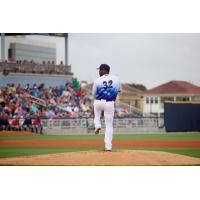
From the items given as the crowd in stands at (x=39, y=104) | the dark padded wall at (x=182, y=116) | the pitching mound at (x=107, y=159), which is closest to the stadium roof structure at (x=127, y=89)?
the crowd in stands at (x=39, y=104)

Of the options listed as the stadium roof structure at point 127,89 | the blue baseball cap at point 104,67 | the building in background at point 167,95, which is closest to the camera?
the blue baseball cap at point 104,67

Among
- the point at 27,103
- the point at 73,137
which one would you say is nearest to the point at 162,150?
the point at 73,137

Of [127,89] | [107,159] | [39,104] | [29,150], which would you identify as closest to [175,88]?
[127,89]

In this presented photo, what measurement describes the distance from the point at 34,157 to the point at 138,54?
127 inches

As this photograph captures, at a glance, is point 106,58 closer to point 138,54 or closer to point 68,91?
point 138,54

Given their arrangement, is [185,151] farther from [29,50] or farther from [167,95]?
[29,50]

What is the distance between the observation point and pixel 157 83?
525 inches

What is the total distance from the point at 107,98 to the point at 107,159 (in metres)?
1.23

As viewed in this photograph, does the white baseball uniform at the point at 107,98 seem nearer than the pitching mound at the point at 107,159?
No

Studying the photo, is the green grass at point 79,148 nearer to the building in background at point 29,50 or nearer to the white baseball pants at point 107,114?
the white baseball pants at point 107,114

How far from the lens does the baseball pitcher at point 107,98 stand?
473 inches

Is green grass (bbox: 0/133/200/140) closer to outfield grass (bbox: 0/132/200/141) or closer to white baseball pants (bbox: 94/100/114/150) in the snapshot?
outfield grass (bbox: 0/132/200/141)

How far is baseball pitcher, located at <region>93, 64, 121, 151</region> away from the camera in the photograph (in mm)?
12016

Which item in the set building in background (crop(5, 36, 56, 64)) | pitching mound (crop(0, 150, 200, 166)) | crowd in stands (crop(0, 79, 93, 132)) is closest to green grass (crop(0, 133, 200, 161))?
pitching mound (crop(0, 150, 200, 166))
